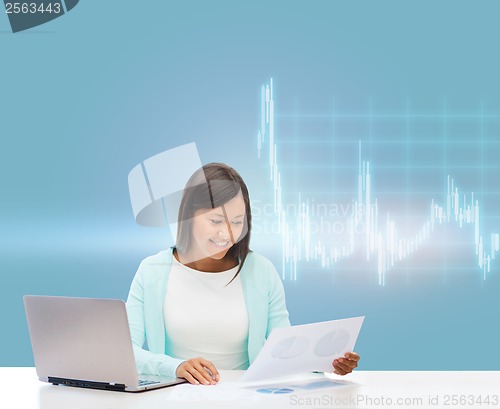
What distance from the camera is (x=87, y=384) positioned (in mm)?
2141

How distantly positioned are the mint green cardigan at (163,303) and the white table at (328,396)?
1.14 feet

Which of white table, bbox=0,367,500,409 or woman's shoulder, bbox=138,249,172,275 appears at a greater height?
woman's shoulder, bbox=138,249,172,275

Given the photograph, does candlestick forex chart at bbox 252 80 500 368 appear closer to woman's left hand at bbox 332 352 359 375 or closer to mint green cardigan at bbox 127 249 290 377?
mint green cardigan at bbox 127 249 290 377

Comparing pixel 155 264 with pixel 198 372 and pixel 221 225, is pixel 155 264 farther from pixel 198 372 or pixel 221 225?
pixel 198 372

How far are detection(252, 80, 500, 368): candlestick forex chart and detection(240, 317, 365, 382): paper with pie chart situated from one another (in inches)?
90.1

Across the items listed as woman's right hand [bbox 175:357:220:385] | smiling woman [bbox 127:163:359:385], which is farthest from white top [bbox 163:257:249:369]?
woman's right hand [bbox 175:357:220:385]

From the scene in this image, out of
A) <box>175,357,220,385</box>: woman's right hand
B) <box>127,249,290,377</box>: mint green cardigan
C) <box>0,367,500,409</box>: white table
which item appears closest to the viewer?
<box>0,367,500,409</box>: white table

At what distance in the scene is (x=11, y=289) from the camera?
456 cm

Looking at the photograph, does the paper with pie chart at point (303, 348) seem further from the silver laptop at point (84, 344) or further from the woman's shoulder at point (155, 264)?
the woman's shoulder at point (155, 264)

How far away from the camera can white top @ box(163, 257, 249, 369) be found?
2.63m

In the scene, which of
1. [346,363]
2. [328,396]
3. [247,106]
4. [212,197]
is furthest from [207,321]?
[247,106]

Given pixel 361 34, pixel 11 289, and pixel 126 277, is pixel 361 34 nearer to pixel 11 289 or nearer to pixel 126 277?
pixel 126 277

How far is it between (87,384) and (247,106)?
261 cm

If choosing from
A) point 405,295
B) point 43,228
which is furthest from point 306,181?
point 43,228
